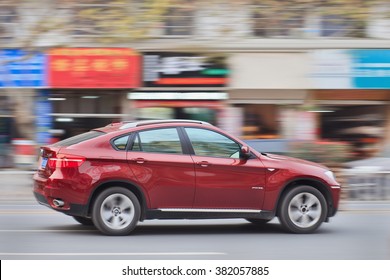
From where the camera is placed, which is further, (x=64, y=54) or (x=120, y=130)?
(x=64, y=54)

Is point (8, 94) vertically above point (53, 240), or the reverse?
point (8, 94)

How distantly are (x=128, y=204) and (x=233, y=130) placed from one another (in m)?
12.7

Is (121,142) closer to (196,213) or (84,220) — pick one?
(196,213)

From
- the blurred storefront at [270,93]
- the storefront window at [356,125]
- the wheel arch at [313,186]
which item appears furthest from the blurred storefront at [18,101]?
the wheel arch at [313,186]

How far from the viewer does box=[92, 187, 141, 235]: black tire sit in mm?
9453

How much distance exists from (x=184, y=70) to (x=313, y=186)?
11629 mm

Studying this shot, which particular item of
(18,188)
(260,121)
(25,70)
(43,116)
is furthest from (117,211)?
(260,121)

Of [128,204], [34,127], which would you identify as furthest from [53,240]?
[34,127]

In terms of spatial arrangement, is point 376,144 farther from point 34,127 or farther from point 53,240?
point 53,240

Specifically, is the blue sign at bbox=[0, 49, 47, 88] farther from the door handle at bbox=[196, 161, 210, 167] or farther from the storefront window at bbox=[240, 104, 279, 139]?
the door handle at bbox=[196, 161, 210, 167]

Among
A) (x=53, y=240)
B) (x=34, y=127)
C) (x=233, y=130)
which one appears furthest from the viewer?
(x=233, y=130)

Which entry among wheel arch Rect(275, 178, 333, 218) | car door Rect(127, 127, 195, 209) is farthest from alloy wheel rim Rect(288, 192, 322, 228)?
car door Rect(127, 127, 195, 209)

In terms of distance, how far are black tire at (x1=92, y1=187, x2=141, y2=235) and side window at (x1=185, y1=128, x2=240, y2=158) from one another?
1.03 metres

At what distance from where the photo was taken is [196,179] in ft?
31.8
